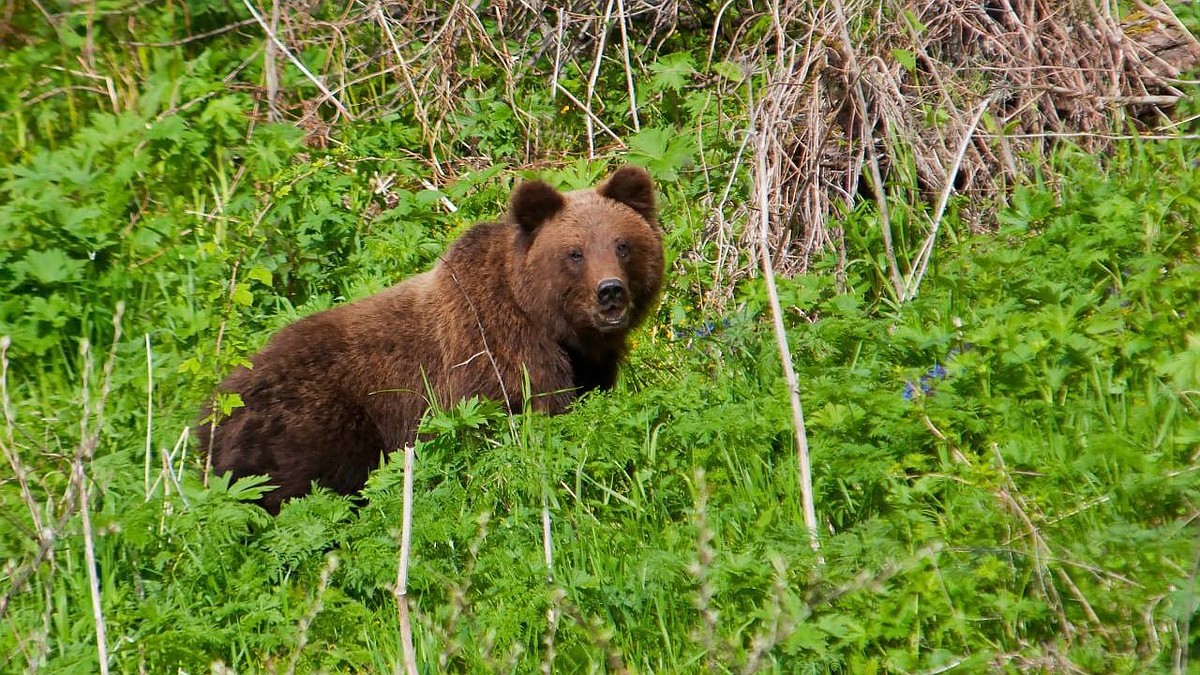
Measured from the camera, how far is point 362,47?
9117 mm

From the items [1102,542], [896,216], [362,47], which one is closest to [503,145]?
[362,47]

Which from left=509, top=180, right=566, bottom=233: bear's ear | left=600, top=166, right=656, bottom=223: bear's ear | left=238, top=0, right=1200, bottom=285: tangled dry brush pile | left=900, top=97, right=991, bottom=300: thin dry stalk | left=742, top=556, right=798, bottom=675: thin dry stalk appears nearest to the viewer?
left=742, top=556, right=798, bottom=675: thin dry stalk

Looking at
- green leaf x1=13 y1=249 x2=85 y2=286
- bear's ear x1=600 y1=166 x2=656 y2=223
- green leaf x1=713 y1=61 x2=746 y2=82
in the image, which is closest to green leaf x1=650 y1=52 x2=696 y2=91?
green leaf x1=713 y1=61 x2=746 y2=82

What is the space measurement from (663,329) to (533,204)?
1130mm

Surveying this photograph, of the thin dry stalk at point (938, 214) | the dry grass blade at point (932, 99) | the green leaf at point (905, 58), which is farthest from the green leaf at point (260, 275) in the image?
the green leaf at point (905, 58)

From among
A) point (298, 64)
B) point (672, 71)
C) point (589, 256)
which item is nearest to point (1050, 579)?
point (589, 256)

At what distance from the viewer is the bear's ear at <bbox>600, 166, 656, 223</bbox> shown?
23.0 feet

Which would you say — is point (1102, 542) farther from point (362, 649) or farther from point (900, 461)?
point (362, 649)

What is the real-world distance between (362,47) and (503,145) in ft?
4.40

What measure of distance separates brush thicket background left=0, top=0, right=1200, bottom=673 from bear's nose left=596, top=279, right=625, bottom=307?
0.46m

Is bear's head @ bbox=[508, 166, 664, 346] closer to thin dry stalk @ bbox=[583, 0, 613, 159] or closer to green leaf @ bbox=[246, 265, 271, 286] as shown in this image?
green leaf @ bbox=[246, 265, 271, 286]

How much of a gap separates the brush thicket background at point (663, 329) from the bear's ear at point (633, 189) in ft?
1.59

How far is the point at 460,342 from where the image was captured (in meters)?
6.66

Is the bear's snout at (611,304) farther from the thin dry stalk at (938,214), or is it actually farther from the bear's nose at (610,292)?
the thin dry stalk at (938,214)
